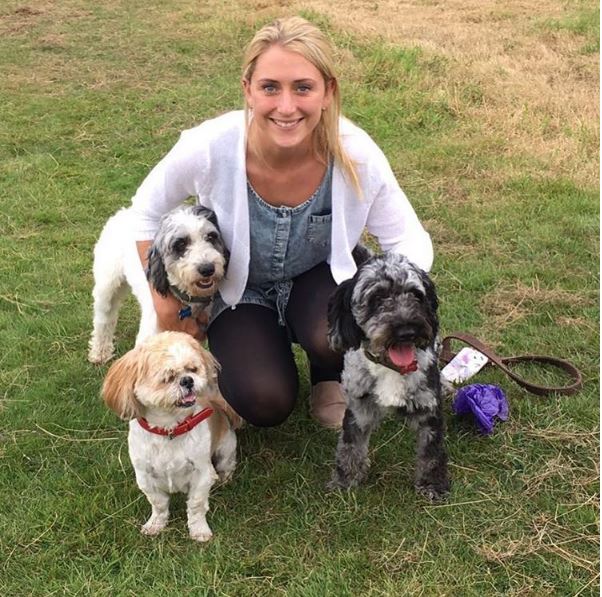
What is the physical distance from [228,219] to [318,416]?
1.27 meters

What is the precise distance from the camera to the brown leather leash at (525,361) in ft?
13.8

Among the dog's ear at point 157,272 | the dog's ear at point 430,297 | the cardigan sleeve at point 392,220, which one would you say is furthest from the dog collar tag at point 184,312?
the dog's ear at point 430,297

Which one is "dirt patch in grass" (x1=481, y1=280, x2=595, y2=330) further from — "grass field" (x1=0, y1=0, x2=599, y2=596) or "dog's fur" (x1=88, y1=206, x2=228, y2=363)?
"dog's fur" (x1=88, y1=206, x2=228, y2=363)

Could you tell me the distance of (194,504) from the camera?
11.0 feet

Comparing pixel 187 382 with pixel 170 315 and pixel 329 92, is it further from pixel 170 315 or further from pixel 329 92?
pixel 329 92

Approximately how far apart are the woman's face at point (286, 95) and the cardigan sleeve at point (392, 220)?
1.51 ft

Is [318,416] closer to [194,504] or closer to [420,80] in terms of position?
[194,504]

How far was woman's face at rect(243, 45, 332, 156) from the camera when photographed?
3.31 metres

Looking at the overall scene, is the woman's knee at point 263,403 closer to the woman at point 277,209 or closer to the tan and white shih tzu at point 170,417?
the woman at point 277,209

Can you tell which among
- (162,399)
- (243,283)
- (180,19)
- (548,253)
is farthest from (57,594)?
(180,19)

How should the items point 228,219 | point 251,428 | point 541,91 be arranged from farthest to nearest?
point 541,91 → point 251,428 → point 228,219

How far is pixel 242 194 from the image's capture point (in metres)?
3.61

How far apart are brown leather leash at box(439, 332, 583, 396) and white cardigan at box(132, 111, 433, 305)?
0.87 m

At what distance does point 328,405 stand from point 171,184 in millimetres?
1514
